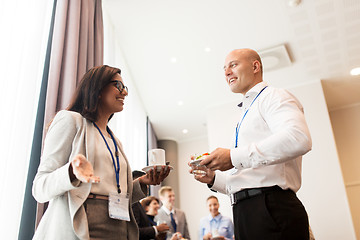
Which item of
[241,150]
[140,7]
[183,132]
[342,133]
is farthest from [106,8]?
[342,133]

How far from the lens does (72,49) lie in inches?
97.3

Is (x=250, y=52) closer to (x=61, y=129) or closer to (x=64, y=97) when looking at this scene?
(x=61, y=129)

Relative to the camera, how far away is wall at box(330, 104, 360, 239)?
5.94 m

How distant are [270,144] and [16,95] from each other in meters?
1.61

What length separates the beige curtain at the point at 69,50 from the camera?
217 centimetres

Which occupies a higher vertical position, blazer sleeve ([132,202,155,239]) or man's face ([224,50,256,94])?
man's face ([224,50,256,94])

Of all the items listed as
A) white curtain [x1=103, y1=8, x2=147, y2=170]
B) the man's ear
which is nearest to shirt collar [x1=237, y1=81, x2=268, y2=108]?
the man's ear

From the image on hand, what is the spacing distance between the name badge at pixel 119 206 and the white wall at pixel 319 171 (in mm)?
4122

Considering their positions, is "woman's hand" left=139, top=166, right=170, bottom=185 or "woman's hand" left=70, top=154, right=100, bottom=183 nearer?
"woman's hand" left=70, top=154, right=100, bottom=183

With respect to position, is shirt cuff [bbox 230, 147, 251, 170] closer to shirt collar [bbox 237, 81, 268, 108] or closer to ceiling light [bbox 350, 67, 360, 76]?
shirt collar [bbox 237, 81, 268, 108]

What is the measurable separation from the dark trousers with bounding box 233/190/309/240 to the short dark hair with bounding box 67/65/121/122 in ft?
2.75

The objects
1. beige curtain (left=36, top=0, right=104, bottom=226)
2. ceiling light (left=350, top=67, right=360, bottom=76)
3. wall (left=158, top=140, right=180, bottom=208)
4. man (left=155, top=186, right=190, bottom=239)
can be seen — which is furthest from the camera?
wall (left=158, top=140, right=180, bottom=208)

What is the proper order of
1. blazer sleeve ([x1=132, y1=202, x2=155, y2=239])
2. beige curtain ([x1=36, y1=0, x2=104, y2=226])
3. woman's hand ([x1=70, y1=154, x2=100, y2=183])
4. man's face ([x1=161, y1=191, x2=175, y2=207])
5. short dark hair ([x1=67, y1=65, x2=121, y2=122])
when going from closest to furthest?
1. woman's hand ([x1=70, y1=154, x2=100, y2=183])
2. short dark hair ([x1=67, y1=65, x2=121, y2=122])
3. beige curtain ([x1=36, y1=0, x2=104, y2=226])
4. blazer sleeve ([x1=132, y1=202, x2=155, y2=239])
5. man's face ([x1=161, y1=191, x2=175, y2=207])

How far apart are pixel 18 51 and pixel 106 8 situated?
77.3 inches
